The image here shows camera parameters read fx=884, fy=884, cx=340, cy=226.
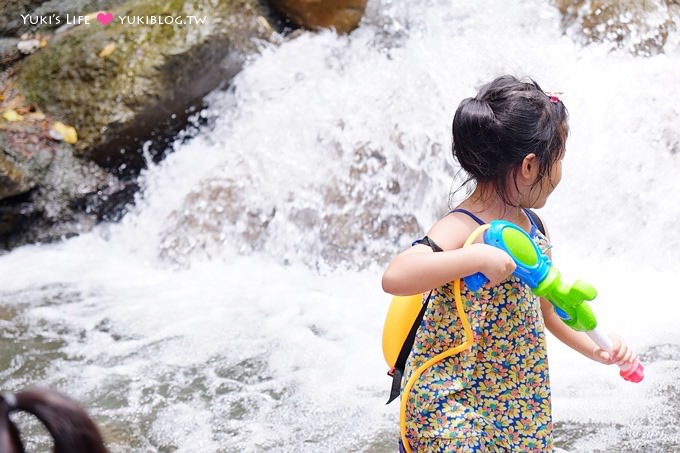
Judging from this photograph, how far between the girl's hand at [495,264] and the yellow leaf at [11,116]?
6.09 m

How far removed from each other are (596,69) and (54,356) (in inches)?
173

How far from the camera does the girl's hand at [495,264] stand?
2.03 metres

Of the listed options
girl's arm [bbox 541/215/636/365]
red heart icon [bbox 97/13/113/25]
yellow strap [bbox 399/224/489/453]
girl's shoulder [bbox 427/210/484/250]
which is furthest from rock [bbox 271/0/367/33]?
yellow strap [bbox 399/224/489/453]

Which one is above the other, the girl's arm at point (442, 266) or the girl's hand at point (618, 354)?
the girl's arm at point (442, 266)

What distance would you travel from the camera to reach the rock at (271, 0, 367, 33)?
7543 mm

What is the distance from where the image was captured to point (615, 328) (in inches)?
175

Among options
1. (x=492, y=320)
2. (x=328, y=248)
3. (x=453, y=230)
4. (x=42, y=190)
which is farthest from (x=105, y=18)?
(x=492, y=320)

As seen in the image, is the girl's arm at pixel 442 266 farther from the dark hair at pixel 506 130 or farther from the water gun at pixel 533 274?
the dark hair at pixel 506 130

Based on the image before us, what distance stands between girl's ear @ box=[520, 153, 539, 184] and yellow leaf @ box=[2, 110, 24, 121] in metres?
5.99

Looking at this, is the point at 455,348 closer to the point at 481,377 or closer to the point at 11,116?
the point at 481,377

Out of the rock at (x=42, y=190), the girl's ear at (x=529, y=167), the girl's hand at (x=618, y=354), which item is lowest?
the rock at (x=42, y=190)

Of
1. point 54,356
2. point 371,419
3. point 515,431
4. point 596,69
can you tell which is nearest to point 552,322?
point 515,431

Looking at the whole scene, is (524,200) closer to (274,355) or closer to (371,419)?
(371,419)

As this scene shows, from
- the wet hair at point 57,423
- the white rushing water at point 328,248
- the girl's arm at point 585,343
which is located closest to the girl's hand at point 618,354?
the girl's arm at point 585,343
